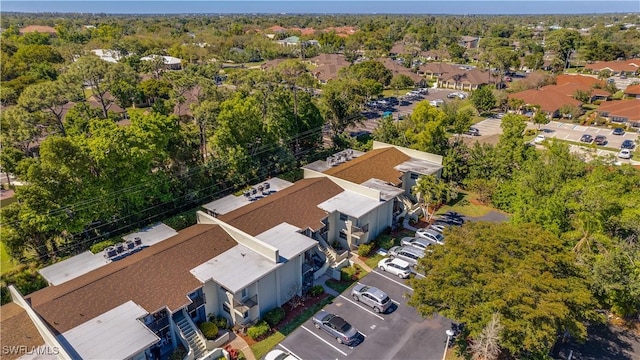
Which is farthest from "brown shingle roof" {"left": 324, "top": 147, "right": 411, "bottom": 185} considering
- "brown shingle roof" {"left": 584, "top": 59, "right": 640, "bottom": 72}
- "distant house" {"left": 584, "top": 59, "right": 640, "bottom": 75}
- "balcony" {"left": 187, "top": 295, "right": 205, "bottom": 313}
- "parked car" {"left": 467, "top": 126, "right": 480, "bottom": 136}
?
"brown shingle roof" {"left": 584, "top": 59, "right": 640, "bottom": 72}

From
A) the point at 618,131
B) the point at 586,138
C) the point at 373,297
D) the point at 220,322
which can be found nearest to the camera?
the point at 220,322

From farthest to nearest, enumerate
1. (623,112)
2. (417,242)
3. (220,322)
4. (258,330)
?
(623,112), (417,242), (220,322), (258,330)

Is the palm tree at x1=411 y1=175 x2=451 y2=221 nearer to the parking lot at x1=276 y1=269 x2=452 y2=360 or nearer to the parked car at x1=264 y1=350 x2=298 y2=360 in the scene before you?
the parking lot at x1=276 y1=269 x2=452 y2=360

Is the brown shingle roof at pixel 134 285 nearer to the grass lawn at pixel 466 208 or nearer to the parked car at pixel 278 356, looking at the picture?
the parked car at pixel 278 356

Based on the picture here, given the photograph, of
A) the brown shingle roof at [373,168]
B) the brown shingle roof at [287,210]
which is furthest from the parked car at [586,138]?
the brown shingle roof at [287,210]

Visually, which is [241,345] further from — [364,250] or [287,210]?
[364,250]

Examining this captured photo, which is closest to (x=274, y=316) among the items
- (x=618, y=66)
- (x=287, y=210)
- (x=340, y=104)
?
(x=287, y=210)
